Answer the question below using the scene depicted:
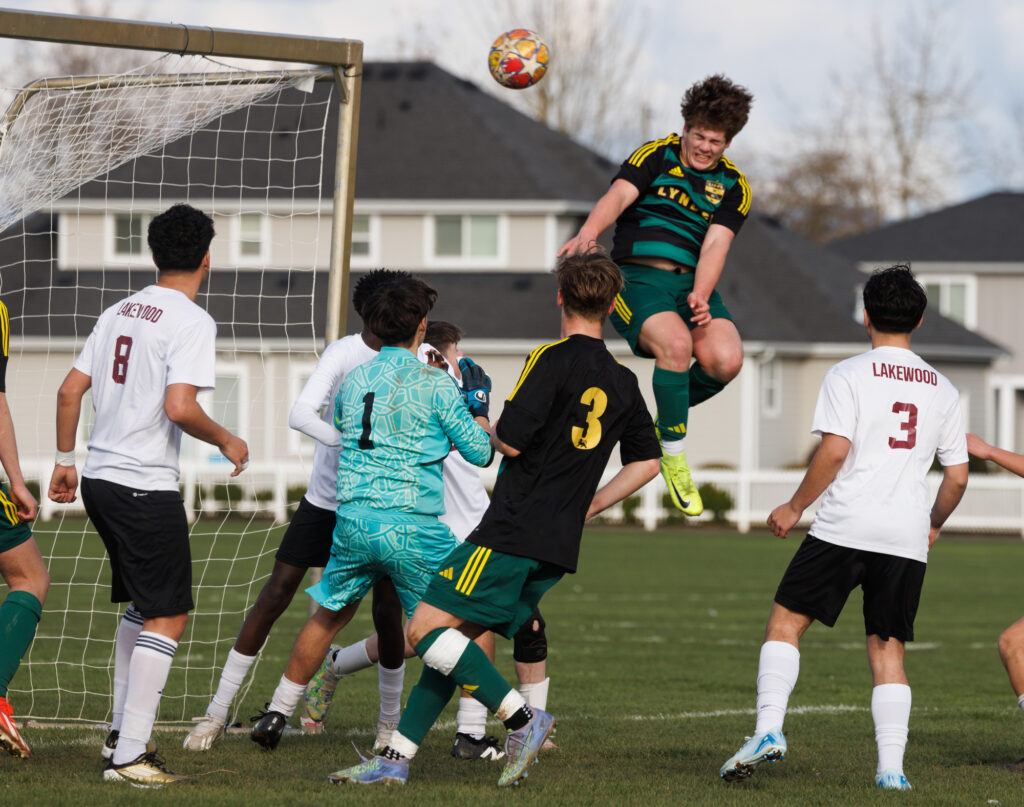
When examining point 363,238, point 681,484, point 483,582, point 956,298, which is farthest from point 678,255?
point 956,298

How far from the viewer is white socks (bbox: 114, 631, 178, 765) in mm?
6145

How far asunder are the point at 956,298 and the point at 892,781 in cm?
3906

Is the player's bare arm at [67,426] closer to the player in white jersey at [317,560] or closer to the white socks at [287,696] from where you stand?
the player in white jersey at [317,560]

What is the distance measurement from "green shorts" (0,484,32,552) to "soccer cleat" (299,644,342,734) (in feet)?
6.26

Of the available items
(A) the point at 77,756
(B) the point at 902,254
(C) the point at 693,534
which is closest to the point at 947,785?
(A) the point at 77,756

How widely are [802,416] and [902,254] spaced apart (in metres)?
12.0

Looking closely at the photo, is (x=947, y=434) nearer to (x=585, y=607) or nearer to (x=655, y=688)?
(x=655, y=688)

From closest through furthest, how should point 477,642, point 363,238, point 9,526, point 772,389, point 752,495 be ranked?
point 9,526
point 477,642
point 752,495
point 363,238
point 772,389

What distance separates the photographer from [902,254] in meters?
44.5

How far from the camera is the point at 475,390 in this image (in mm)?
6637

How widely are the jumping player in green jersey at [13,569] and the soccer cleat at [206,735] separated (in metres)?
0.77

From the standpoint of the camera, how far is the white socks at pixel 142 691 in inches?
242

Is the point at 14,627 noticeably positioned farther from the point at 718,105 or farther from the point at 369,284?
the point at 718,105

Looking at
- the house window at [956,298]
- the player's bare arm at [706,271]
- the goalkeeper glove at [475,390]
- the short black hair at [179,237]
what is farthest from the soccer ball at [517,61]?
the house window at [956,298]
